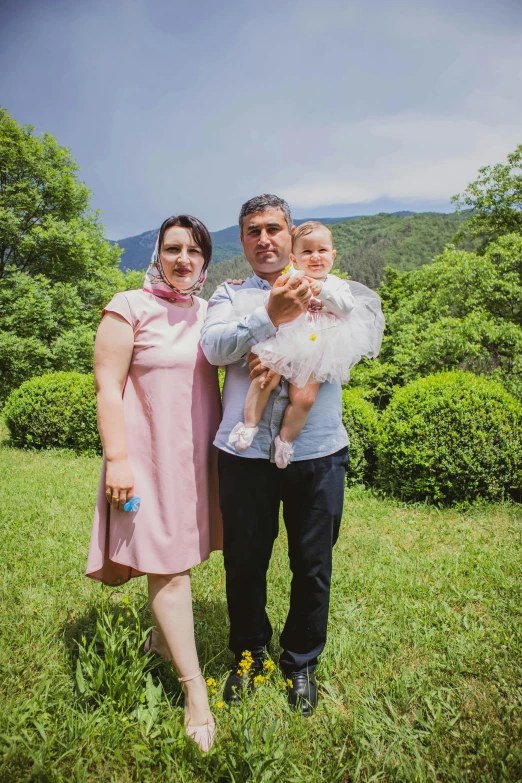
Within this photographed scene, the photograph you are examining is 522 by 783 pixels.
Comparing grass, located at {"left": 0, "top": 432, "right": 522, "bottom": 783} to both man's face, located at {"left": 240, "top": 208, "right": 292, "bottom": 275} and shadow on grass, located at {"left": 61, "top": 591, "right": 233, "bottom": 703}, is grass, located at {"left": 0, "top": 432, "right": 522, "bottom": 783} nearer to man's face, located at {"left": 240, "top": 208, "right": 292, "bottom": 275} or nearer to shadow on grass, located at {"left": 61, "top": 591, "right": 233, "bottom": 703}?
shadow on grass, located at {"left": 61, "top": 591, "right": 233, "bottom": 703}

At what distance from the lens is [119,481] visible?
1.94 m

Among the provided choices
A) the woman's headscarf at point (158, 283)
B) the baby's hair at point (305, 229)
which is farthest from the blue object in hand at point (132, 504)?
the baby's hair at point (305, 229)

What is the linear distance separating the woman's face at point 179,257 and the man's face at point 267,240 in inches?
10.0

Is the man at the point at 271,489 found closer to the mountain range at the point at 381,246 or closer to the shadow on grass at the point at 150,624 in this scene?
the shadow on grass at the point at 150,624

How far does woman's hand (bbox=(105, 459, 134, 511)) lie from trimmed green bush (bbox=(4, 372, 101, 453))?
19.8 ft

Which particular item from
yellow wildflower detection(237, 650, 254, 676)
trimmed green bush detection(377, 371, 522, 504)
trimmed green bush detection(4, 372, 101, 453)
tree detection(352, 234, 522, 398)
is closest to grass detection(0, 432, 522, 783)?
yellow wildflower detection(237, 650, 254, 676)

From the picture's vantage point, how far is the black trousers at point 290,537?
203 cm

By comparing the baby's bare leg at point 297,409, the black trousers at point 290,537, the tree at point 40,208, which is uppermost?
the tree at point 40,208

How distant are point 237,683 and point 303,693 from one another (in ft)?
1.03

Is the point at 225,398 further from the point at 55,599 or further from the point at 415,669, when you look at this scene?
the point at 55,599

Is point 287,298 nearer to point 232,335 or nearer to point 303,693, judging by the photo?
point 232,335

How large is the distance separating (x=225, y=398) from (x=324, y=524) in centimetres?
73

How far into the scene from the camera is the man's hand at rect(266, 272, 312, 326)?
5.96 feet

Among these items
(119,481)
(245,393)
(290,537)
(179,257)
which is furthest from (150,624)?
(179,257)
